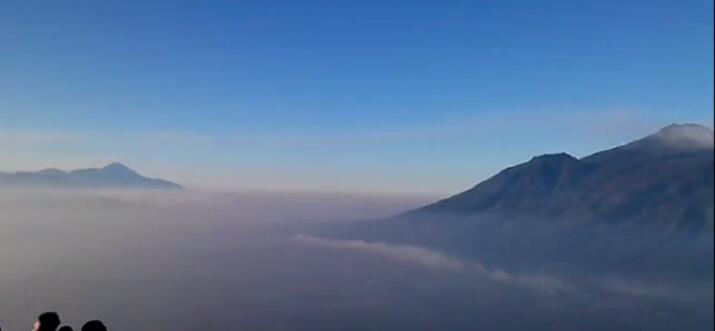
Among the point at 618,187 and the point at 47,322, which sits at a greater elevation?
the point at 618,187

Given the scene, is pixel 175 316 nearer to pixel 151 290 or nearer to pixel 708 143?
pixel 151 290

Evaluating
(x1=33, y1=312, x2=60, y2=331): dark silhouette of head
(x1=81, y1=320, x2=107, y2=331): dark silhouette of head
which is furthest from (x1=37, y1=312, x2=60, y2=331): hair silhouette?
(x1=81, y1=320, x2=107, y2=331): dark silhouette of head

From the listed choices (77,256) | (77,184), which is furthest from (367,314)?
(77,184)

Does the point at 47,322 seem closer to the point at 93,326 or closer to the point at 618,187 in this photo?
the point at 93,326

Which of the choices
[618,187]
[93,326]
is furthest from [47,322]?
[618,187]

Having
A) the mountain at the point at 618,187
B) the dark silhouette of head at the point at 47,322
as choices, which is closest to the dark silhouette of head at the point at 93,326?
the dark silhouette of head at the point at 47,322

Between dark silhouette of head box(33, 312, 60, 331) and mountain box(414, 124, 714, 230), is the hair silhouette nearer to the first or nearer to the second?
dark silhouette of head box(33, 312, 60, 331)
